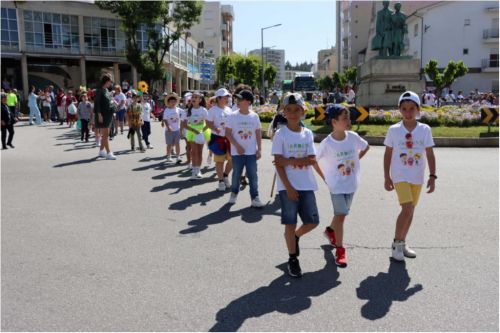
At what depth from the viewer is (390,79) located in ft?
74.0

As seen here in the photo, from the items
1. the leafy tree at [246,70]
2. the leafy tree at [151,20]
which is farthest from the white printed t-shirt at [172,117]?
the leafy tree at [246,70]

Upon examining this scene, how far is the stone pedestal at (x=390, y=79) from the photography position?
73.5ft

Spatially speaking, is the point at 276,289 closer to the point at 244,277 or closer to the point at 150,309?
the point at 244,277

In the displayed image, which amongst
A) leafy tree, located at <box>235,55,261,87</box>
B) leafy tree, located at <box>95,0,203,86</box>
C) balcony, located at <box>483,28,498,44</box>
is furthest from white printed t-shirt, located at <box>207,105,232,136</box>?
leafy tree, located at <box>235,55,261,87</box>

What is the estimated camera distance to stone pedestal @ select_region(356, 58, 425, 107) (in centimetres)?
2239

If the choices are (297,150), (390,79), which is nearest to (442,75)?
(390,79)

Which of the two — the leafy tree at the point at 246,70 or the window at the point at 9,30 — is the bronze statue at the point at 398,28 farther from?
the leafy tree at the point at 246,70

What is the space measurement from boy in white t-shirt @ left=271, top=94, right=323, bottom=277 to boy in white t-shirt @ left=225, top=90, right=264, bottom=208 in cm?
242

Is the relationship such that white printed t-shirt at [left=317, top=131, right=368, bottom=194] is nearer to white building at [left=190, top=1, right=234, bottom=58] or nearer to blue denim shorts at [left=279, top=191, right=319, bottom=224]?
blue denim shorts at [left=279, top=191, right=319, bottom=224]

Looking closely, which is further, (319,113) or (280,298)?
(319,113)

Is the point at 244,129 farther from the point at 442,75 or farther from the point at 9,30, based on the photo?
the point at 442,75

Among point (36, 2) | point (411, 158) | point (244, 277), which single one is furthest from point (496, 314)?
point (36, 2)

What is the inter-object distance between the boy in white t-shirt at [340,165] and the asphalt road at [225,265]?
38cm

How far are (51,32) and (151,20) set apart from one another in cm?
1038
